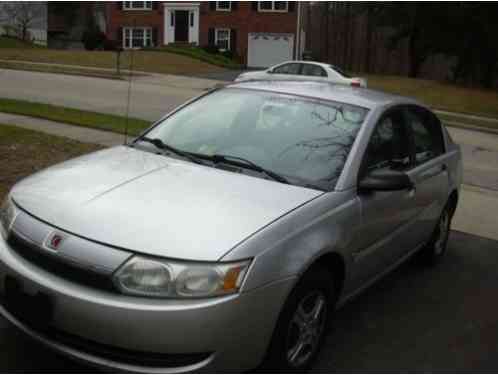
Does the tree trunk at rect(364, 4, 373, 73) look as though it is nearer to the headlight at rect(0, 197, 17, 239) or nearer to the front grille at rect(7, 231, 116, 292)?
the headlight at rect(0, 197, 17, 239)

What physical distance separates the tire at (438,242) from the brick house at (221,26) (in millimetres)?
36377

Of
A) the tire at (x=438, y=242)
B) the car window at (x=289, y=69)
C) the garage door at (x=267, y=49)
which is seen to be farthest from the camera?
the garage door at (x=267, y=49)

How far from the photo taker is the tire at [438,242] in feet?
17.9

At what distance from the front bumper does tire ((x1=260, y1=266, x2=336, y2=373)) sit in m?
0.16

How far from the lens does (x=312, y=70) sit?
20656mm

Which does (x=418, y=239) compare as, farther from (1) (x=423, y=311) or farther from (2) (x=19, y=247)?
(2) (x=19, y=247)

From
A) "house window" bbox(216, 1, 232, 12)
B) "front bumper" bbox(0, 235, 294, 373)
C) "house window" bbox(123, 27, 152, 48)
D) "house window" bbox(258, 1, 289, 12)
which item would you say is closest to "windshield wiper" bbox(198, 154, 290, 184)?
"front bumper" bbox(0, 235, 294, 373)

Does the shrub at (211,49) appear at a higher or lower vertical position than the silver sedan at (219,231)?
higher

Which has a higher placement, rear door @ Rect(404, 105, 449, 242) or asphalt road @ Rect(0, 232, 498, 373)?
rear door @ Rect(404, 105, 449, 242)

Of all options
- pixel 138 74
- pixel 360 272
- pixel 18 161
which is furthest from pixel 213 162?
pixel 138 74

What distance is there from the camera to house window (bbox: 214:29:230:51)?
142 feet

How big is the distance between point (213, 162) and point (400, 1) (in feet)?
84.3

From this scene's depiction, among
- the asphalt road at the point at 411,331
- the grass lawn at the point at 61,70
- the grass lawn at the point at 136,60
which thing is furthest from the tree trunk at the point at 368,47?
the asphalt road at the point at 411,331

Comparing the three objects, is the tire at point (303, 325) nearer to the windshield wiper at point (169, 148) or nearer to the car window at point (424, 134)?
the windshield wiper at point (169, 148)
